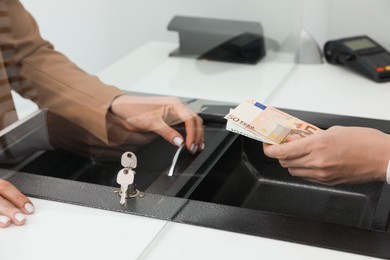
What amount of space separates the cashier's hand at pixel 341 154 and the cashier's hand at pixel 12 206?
440 millimetres

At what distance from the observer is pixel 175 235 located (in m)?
1.04

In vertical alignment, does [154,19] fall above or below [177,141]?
above

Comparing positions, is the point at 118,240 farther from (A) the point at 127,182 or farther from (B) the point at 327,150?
(B) the point at 327,150

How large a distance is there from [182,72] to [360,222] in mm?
645

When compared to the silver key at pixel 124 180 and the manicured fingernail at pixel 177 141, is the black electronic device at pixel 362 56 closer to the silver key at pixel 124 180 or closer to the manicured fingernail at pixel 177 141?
the manicured fingernail at pixel 177 141

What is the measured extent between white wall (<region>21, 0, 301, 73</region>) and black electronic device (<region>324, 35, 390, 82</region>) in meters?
0.16

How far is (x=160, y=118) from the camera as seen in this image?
4.27 ft

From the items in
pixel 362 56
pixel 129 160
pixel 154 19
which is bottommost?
pixel 362 56

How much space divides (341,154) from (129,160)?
1.25 feet

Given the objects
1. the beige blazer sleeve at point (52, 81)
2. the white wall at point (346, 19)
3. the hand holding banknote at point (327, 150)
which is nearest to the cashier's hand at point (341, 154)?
the hand holding banknote at point (327, 150)

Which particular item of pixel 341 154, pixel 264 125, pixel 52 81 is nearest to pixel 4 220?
pixel 52 81

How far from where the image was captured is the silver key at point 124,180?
3.59ft

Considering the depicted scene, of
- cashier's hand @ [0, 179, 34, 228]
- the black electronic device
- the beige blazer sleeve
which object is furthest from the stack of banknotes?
the black electronic device

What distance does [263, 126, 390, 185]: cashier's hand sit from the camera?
1.14 meters
